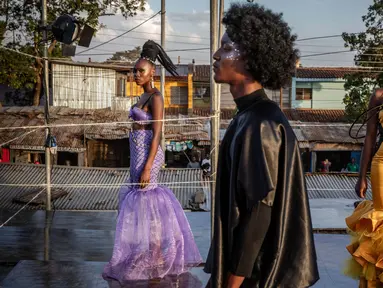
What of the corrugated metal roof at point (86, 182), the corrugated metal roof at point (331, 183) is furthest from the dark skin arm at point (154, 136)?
the corrugated metal roof at point (331, 183)

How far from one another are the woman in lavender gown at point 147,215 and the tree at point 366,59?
13953 mm

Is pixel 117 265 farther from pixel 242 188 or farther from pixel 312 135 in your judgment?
pixel 312 135

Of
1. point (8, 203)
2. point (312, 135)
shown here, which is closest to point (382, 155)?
point (8, 203)

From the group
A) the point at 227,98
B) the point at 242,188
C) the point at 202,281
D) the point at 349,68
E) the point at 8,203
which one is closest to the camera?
the point at 242,188

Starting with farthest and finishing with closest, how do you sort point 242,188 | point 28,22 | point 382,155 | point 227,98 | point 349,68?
point 227,98
point 349,68
point 28,22
point 382,155
point 242,188

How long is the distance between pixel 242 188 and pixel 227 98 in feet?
89.8

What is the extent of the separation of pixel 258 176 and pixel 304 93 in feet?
90.8

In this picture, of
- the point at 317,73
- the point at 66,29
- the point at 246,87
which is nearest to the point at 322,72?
the point at 317,73

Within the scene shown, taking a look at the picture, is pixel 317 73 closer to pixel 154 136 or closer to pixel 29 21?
pixel 29 21

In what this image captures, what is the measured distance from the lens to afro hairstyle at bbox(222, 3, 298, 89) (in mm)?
2197

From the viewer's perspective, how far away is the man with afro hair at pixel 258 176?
203cm

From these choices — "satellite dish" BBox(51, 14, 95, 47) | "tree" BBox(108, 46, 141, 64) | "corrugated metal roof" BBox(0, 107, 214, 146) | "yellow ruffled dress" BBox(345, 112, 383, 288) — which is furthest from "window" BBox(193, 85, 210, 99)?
"yellow ruffled dress" BBox(345, 112, 383, 288)

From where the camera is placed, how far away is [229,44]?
227cm

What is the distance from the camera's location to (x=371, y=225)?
11.2ft
